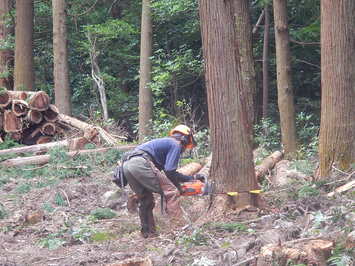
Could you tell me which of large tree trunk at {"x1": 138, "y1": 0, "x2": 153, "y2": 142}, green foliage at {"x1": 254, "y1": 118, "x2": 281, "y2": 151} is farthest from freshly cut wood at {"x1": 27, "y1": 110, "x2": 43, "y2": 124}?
green foliage at {"x1": 254, "y1": 118, "x2": 281, "y2": 151}

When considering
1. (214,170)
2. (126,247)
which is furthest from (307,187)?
(126,247)

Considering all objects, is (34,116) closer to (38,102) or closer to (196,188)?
(38,102)

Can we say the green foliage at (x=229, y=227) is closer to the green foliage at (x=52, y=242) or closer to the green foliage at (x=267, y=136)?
the green foliage at (x=52, y=242)

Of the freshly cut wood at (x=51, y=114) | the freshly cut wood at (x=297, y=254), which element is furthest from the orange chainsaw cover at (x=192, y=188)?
the freshly cut wood at (x=51, y=114)

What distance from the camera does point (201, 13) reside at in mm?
8977

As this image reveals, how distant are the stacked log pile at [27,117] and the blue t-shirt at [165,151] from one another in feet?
25.8

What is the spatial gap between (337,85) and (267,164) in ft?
8.61

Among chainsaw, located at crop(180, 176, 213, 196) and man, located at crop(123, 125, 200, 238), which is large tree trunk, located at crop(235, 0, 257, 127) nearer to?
chainsaw, located at crop(180, 176, 213, 196)

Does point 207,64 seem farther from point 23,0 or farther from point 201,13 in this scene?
point 23,0

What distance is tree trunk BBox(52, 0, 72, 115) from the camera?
19.9 m

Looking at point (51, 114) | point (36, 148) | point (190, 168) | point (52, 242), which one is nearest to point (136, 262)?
point (52, 242)

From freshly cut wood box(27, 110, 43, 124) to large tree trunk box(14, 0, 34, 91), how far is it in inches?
167

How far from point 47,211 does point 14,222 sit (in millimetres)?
835

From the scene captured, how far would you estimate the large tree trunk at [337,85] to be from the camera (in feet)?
33.3
